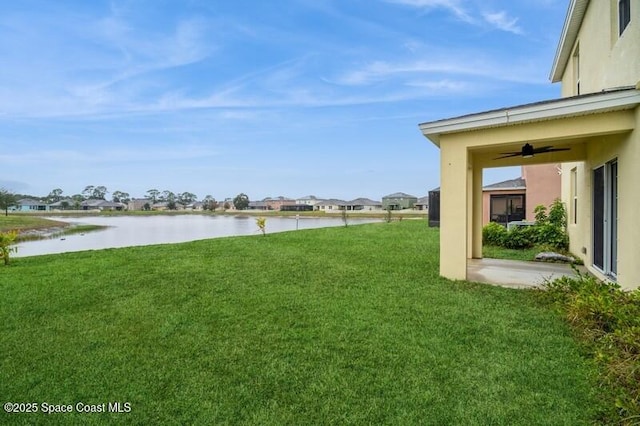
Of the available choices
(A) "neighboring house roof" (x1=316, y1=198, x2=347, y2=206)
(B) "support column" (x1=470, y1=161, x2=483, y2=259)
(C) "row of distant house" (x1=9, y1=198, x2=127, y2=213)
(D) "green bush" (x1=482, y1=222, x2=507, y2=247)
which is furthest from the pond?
(C) "row of distant house" (x1=9, y1=198, x2=127, y2=213)

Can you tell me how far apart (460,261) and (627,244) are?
210 centimetres

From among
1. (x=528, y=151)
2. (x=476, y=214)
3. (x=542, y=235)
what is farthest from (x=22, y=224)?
(x=528, y=151)

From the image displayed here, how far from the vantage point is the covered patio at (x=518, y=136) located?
435cm

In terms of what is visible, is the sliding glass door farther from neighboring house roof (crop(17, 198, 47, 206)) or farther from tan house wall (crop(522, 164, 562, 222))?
neighboring house roof (crop(17, 198, 47, 206))

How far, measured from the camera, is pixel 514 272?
662cm

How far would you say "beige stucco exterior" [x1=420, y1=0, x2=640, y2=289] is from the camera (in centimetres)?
434

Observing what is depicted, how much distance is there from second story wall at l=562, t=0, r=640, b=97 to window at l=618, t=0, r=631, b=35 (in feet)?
0.22

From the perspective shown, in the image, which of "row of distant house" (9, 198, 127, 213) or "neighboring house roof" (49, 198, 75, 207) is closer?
"row of distant house" (9, 198, 127, 213)

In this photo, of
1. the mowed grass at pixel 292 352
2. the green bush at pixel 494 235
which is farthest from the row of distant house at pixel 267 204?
the mowed grass at pixel 292 352

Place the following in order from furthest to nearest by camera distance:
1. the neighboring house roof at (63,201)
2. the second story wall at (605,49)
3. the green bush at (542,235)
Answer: the neighboring house roof at (63,201)
the green bush at (542,235)
the second story wall at (605,49)

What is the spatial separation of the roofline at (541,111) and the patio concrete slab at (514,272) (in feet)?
8.34

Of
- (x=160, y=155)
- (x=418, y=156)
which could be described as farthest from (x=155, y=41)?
(x=160, y=155)

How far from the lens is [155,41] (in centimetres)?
1243

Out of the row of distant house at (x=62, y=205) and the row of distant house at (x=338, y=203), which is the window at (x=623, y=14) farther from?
the row of distant house at (x=62, y=205)
